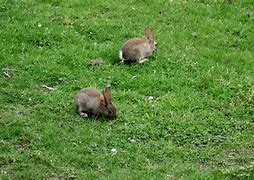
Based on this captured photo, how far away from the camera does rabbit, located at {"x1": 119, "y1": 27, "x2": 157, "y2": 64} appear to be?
11.9 m

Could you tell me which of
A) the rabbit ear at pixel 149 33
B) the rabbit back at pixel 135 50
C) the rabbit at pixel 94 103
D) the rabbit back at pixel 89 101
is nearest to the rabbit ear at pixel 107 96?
→ the rabbit at pixel 94 103

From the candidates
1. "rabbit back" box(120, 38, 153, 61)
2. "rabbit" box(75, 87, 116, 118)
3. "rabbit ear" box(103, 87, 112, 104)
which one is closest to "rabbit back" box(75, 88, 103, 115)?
"rabbit" box(75, 87, 116, 118)

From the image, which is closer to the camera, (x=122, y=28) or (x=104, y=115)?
(x=104, y=115)

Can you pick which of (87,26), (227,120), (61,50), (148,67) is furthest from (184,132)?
(87,26)

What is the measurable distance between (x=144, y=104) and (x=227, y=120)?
1.40 m

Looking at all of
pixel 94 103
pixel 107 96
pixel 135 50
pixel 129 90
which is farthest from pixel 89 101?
pixel 135 50

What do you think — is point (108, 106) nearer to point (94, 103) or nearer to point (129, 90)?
point (94, 103)

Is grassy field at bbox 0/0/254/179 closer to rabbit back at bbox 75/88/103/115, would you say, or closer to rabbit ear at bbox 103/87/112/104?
rabbit back at bbox 75/88/103/115

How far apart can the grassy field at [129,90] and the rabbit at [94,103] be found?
13 cm

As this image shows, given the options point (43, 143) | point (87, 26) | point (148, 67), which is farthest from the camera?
point (87, 26)

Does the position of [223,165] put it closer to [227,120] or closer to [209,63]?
[227,120]

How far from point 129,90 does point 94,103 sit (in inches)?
49.1

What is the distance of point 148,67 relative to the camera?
12.0 meters

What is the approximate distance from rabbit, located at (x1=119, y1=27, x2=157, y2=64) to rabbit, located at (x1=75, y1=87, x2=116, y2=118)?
190cm
